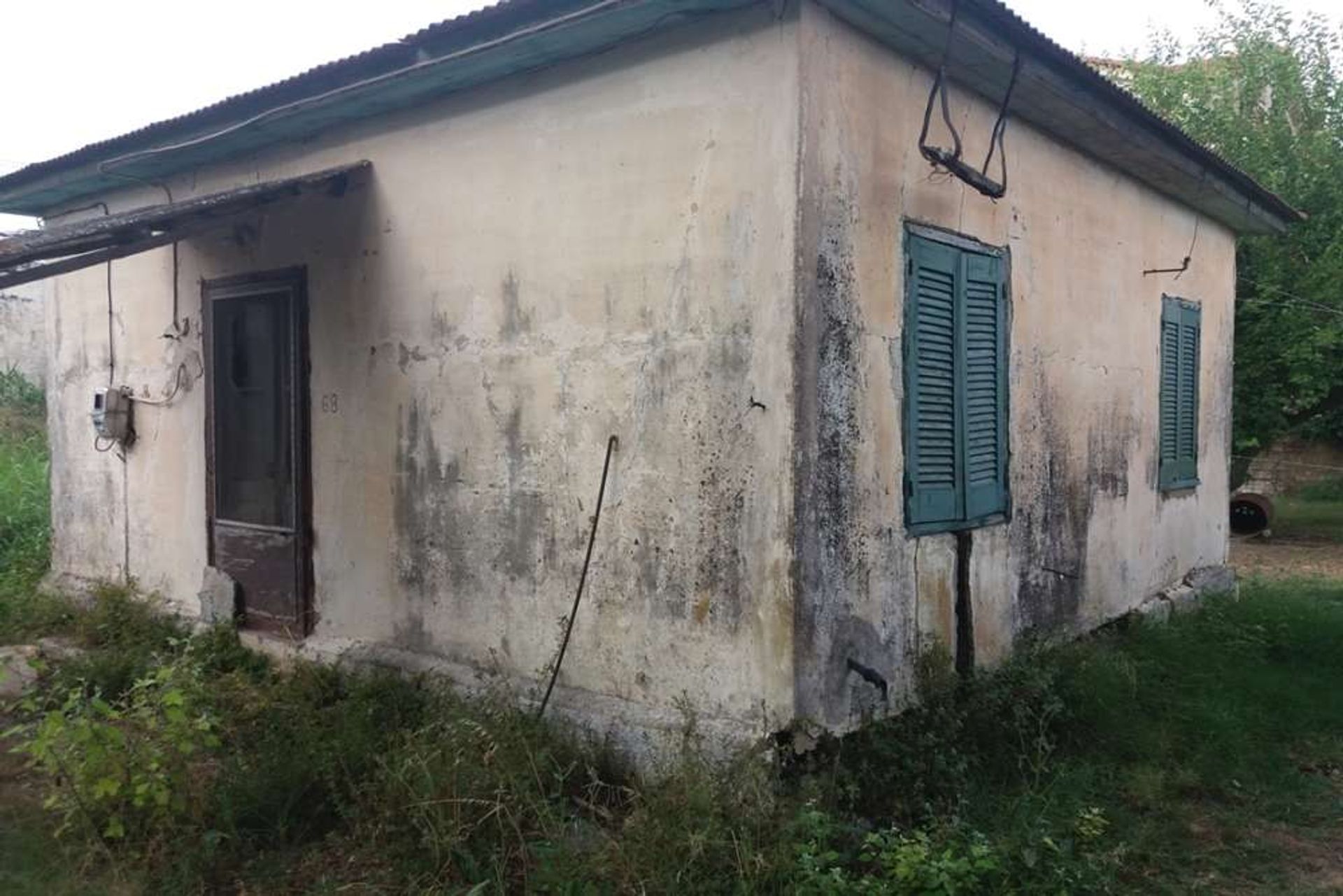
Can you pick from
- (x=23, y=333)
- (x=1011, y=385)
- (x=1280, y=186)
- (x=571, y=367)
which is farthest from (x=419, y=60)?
(x=23, y=333)

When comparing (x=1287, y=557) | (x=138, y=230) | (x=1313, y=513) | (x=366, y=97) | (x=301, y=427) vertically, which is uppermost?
(x=366, y=97)

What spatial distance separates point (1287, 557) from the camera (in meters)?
14.0

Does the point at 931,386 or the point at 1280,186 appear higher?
the point at 1280,186

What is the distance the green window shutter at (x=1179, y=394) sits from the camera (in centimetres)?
816

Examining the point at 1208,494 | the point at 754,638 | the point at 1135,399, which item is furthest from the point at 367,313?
the point at 1208,494

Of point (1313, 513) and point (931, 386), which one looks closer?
point (931, 386)

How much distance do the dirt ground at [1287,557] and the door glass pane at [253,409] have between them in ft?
33.4

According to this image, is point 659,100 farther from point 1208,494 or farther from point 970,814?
point 1208,494

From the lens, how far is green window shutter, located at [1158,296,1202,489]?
8.16 meters

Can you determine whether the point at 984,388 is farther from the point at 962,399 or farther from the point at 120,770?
the point at 120,770

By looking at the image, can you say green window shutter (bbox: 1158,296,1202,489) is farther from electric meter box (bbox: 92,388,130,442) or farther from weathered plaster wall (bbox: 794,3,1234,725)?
electric meter box (bbox: 92,388,130,442)

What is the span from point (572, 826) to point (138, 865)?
1.66m

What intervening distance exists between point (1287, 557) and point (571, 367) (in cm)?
1247

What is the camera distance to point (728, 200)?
4480 mm
